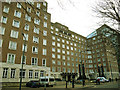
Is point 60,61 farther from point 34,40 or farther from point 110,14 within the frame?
point 110,14

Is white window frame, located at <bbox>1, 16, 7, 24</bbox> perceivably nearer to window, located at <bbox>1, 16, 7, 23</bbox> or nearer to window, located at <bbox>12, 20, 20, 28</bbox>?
window, located at <bbox>1, 16, 7, 23</bbox>

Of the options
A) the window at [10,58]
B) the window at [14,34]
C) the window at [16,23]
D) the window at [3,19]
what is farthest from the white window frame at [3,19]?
the window at [10,58]

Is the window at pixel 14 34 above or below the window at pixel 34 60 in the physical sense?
above

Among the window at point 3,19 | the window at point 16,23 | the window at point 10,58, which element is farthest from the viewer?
the window at point 16,23

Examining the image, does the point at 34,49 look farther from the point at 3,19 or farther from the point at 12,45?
the point at 3,19

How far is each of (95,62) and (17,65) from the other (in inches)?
2070

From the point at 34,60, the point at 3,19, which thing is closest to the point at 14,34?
the point at 3,19

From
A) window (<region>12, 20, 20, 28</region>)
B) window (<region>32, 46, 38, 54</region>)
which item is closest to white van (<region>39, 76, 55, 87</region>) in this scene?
window (<region>32, 46, 38, 54</region>)

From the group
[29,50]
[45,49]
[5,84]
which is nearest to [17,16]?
[29,50]

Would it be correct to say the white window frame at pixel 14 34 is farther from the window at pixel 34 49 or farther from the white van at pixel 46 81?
the white van at pixel 46 81

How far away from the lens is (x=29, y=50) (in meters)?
29.0

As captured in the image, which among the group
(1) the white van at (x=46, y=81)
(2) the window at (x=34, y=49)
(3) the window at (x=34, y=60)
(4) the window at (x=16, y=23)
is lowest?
(1) the white van at (x=46, y=81)

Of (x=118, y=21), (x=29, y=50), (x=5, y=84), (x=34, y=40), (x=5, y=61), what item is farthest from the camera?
(x=34, y=40)

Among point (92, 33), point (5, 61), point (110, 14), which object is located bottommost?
point (5, 61)
